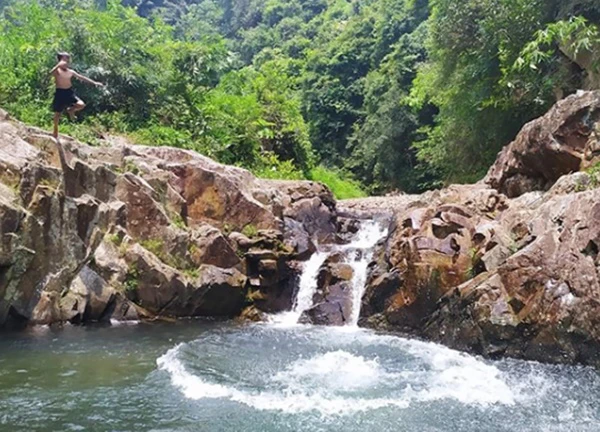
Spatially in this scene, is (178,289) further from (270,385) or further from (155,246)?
(270,385)

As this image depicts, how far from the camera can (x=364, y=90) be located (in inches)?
1593

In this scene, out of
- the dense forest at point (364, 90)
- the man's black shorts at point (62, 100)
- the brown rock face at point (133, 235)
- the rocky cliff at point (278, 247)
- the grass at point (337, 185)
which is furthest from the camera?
the grass at point (337, 185)

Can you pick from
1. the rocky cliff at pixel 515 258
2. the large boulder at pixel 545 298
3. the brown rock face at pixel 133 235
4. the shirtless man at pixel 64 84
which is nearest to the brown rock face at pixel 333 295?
the rocky cliff at pixel 515 258

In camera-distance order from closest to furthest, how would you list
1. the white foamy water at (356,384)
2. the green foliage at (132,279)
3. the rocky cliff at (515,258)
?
the white foamy water at (356,384) → the rocky cliff at (515,258) → the green foliage at (132,279)

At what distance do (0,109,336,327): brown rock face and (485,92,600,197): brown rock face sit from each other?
618 cm

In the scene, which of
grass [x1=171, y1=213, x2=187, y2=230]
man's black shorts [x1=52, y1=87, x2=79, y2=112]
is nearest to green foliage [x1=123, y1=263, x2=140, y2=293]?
grass [x1=171, y1=213, x2=187, y2=230]

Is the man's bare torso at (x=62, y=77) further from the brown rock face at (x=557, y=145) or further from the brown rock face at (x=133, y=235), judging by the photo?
the brown rock face at (x=557, y=145)

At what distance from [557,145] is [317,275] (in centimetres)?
684

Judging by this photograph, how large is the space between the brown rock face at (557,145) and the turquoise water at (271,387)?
6548mm

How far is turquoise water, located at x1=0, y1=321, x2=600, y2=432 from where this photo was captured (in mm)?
7355

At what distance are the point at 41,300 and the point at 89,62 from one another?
13403mm

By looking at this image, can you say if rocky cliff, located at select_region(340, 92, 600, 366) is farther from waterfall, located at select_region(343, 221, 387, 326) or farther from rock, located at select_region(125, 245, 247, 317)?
rock, located at select_region(125, 245, 247, 317)

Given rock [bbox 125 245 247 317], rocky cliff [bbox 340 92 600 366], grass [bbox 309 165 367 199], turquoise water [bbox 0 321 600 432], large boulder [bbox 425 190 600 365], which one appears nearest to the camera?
turquoise water [bbox 0 321 600 432]

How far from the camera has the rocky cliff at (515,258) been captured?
10.4 m
